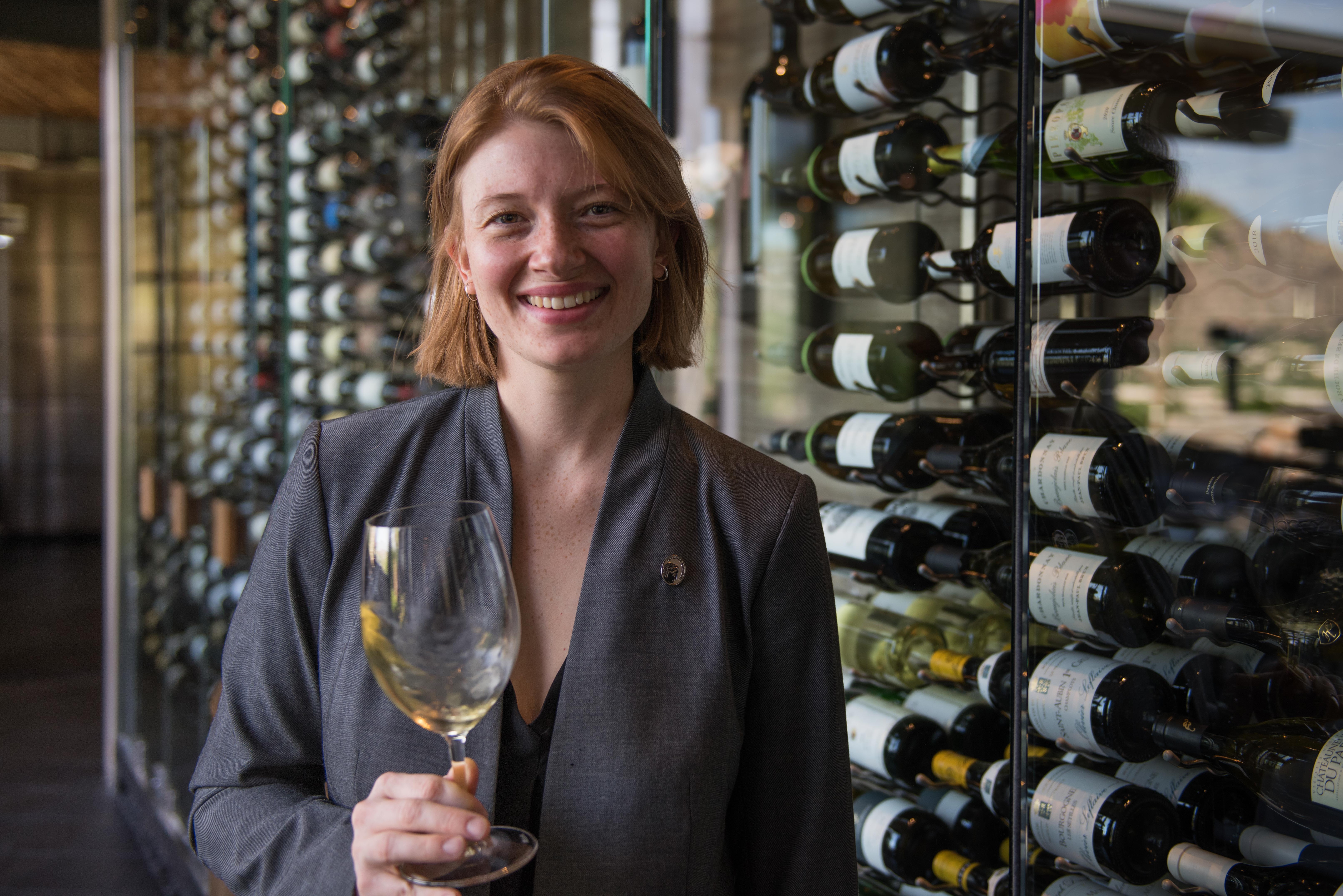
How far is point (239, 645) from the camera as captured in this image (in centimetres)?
99

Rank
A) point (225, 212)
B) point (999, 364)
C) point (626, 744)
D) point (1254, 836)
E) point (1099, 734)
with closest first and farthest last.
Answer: point (626, 744) → point (1254, 836) → point (1099, 734) → point (999, 364) → point (225, 212)

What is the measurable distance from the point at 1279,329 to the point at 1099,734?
0.46 metres

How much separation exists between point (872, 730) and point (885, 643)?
0.49 ft

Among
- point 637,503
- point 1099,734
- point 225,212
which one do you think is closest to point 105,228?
point 225,212

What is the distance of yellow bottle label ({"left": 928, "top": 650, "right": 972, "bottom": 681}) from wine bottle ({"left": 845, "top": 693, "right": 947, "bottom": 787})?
72 mm

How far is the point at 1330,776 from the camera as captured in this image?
36.9 inches

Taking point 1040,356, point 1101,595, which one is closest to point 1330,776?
point 1101,595

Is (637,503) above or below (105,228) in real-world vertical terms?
below

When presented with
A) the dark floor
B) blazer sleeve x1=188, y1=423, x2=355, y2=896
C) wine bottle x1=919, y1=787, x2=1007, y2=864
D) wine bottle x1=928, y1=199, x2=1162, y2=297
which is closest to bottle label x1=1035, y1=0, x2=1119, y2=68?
wine bottle x1=928, y1=199, x2=1162, y2=297

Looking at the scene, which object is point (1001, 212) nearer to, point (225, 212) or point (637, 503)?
point (637, 503)

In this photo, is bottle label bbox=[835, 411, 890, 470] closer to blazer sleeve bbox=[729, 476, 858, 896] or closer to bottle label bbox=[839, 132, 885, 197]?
bottle label bbox=[839, 132, 885, 197]

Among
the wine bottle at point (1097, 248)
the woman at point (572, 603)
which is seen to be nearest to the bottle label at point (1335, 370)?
the wine bottle at point (1097, 248)

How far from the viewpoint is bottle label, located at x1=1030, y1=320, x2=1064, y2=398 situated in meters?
1.17

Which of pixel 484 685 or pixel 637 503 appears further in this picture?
pixel 637 503
